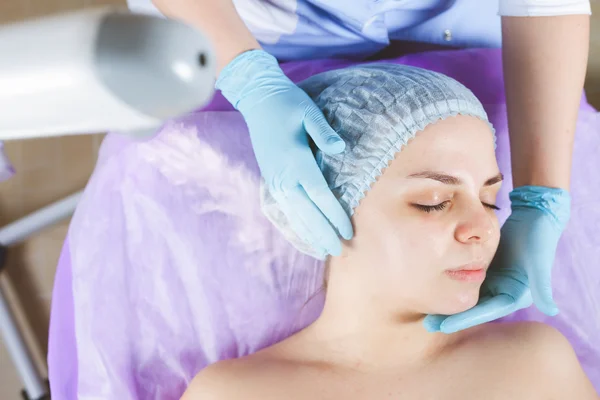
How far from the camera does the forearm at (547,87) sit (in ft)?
4.24

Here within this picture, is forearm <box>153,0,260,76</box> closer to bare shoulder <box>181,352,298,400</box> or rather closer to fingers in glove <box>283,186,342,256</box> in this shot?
fingers in glove <box>283,186,342,256</box>

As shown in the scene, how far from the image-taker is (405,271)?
1.01 m

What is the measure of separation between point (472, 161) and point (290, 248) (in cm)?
53

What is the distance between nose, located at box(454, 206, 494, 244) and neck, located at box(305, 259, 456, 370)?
0.21m

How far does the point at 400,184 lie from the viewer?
3.28 ft

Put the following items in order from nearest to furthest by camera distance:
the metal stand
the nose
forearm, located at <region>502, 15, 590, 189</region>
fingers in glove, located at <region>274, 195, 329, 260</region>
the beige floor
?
1. the nose
2. fingers in glove, located at <region>274, 195, 329, 260</region>
3. forearm, located at <region>502, 15, 590, 189</region>
4. the metal stand
5. the beige floor

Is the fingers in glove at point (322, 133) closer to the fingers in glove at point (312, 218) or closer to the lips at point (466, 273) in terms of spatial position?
the fingers in glove at point (312, 218)

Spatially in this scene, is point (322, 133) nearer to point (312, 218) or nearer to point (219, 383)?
point (312, 218)

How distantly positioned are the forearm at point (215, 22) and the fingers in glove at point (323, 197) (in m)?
0.30

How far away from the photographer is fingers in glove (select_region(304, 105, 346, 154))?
974 millimetres

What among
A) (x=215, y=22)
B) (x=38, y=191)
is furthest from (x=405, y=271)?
(x=38, y=191)

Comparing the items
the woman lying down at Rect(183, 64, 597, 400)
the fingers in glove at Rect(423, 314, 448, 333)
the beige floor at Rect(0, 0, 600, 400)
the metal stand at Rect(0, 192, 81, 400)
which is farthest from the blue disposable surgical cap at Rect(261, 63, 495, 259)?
the beige floor at Rect(0, 0, 600, 400)

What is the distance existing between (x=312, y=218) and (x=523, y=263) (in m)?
0.50

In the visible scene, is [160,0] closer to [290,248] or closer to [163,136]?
[163,136]
